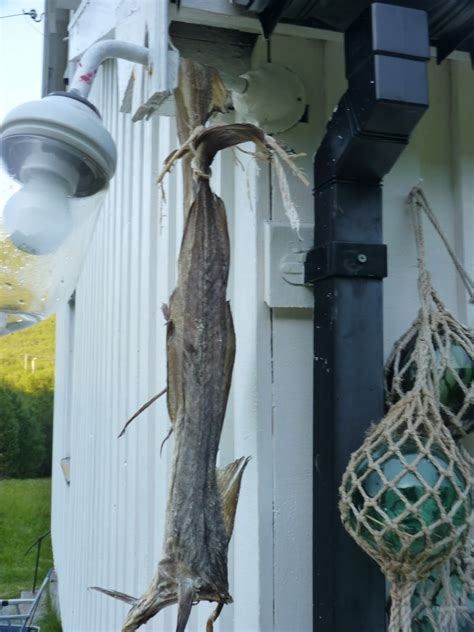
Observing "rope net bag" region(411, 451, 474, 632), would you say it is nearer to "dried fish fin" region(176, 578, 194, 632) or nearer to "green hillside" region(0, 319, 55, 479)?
"dried fish fin" region(176, 578, 194, 632)

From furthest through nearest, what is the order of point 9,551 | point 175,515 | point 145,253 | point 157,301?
point 9,551 < point 145,253 < point 157,301 < point 175,515

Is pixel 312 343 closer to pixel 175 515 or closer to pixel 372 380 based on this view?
pixel 372 380

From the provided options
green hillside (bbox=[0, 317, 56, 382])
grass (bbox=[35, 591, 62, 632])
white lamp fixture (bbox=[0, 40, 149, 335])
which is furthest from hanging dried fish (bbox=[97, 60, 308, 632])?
green hillside (bbox=[0, 317, 56, 382])

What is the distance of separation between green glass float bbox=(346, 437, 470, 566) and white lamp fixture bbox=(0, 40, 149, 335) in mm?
643

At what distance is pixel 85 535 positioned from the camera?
3502 mm

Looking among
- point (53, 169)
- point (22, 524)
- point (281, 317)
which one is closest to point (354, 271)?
point (281, 317)

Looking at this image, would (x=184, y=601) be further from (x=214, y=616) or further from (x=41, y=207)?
(x=41, y=207)

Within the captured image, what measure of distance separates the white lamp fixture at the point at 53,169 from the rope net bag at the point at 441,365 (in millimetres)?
625

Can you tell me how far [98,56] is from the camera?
3.43 feet

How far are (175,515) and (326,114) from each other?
2.92 ft

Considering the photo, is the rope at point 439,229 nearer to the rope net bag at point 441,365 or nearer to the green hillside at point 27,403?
the rope net bag at point 441,365

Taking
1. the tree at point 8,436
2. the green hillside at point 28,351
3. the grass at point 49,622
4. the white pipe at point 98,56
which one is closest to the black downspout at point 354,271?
the white pipe at point 98,56

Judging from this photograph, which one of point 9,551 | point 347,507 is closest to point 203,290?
point 347,507

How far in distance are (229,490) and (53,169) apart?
0.59 m
